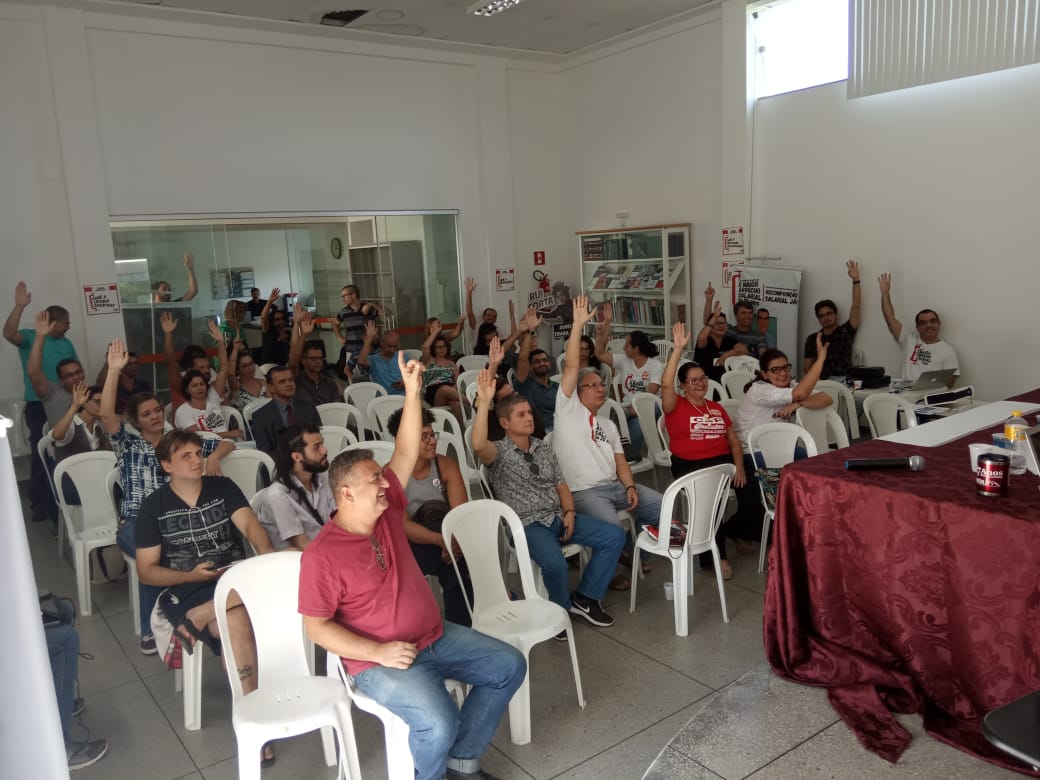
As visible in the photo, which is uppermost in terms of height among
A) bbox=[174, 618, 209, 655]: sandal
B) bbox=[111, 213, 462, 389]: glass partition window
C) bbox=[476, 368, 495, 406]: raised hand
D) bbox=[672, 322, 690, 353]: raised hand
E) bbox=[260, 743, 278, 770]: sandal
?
bbox=[111, 213, 462, 389]: glass partition window

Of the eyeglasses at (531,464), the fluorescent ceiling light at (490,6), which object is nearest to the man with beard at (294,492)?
the eyeglasses at (531,464)

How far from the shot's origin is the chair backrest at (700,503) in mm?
3656

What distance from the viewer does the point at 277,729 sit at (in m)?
2.40

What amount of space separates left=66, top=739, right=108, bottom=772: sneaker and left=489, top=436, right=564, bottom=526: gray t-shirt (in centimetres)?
192

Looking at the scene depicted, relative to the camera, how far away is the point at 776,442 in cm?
438

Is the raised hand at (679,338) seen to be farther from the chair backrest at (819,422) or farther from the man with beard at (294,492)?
the man with beard at (294,492)

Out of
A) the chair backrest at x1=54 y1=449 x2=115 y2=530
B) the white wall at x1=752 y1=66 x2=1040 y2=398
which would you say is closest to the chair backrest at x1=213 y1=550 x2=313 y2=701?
the chair backrest at x1=54 y1=449 x2=115 y2=530

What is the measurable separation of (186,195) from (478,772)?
6.82 m

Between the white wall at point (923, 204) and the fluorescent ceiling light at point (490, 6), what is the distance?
2748 millimetres

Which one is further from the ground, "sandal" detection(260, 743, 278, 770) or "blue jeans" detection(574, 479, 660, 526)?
"blue jeans" detection(574, 479, 660, 526)

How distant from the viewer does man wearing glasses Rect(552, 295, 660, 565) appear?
410 cm

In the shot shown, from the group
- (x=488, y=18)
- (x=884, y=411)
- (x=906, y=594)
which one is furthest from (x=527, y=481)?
(x=488, y=18)

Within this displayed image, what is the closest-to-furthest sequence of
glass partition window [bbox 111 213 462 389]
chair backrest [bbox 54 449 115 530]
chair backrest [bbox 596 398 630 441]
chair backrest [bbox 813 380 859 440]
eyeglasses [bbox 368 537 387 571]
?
eyeglasses [bbox 368 537 387 571]
chair backrest [bbox 54 449 115 530]
chair backrest [bbox 596 398 630 441]
chair backrest [bbox 813 380 859 440]
glass partition window [bbox 111 213 462 389]

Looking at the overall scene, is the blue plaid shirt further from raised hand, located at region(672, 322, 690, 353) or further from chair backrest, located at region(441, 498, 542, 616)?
raised hand, located at region(672, 322, 690, 353)
